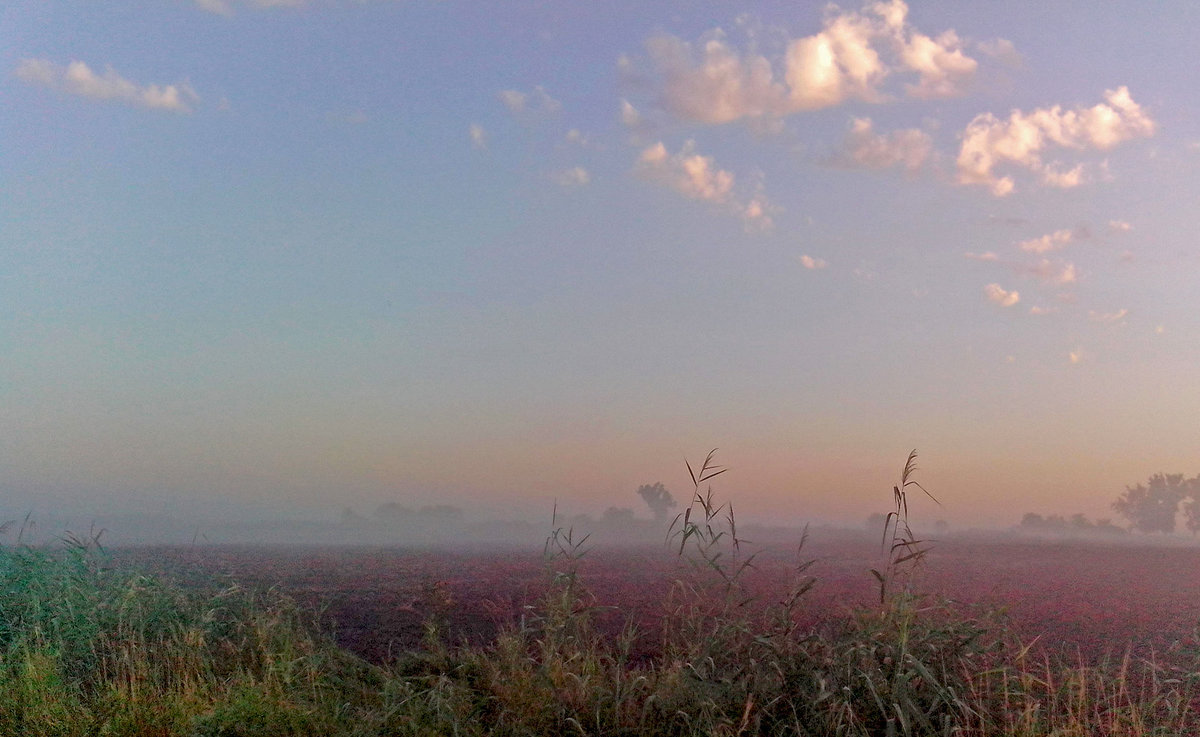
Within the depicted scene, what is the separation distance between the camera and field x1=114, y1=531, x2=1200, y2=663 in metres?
5.95

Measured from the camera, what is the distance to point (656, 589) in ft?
23.5

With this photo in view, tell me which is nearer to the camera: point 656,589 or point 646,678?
point 646,678

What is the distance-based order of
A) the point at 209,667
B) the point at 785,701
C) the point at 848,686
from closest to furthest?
the point at 848,686 < the point at 785,701 < the point at 209,667

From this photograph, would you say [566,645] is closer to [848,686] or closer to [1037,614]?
[848,686]

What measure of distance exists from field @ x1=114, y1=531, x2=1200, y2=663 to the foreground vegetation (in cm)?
27

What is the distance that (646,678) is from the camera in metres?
4.95

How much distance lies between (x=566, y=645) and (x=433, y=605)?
75.6 inches

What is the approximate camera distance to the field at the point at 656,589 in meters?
5.95

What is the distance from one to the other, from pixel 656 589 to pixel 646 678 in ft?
7.30

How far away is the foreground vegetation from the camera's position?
4.63 metres

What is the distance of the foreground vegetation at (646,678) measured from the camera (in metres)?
4.63

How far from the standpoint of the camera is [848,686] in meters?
4.51

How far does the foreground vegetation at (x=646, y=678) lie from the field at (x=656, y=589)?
0.88 ft

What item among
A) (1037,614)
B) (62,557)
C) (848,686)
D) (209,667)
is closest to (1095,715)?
(848,686)
